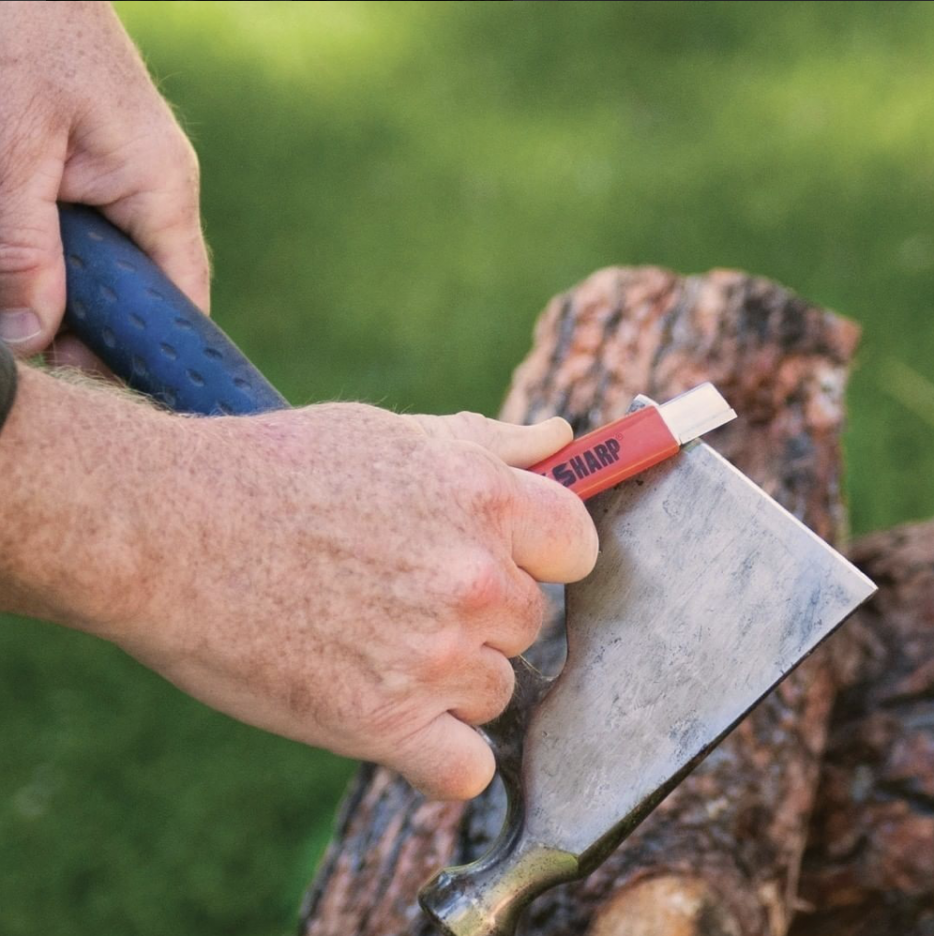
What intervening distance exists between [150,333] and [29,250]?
183 mm

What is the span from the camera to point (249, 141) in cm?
507

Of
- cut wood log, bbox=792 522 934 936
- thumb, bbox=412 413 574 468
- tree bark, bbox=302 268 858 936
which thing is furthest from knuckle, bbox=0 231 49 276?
cut wood log, bbox=792 522 934 936

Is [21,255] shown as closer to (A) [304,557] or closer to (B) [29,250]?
(B) [29,250]

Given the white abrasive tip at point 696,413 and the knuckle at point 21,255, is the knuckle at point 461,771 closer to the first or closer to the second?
the white abrasive tip at point 696,413

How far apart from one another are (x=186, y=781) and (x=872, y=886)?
158 centimetres

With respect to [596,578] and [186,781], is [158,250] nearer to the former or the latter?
[596,578]

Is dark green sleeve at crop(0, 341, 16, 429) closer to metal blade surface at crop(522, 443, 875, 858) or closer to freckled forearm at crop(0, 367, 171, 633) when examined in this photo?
freckled forearm at crop(0, 367, 171, 633)

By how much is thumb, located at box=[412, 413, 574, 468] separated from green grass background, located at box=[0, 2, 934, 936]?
1.62 meters

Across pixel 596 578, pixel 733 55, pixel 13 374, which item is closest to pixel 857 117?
pixel 733 55

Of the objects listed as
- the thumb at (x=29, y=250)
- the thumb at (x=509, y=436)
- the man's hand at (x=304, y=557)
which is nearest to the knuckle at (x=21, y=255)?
the thumb at (x=29, y=250)

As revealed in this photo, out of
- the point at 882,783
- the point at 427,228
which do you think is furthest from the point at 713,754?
the point at 427,228

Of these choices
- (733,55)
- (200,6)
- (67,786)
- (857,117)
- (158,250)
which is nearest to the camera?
(158,250)

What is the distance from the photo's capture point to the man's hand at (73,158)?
4.94ft

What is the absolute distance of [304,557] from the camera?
1162mm
